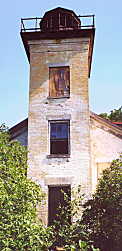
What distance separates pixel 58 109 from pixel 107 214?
19.9 feet

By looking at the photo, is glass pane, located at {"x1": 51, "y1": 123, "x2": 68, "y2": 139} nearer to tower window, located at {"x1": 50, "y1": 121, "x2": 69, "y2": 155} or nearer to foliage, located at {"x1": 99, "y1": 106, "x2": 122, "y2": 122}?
tower window, located at {"x1": 50, "y1": 121, "x2": 69, "y2": 155}

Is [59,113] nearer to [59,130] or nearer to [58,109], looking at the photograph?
[58,109]

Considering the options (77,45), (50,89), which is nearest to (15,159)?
(50,89)

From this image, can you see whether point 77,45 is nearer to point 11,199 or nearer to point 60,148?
point 60,148

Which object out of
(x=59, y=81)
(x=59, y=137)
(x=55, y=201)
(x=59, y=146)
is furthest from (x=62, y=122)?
(x=55, y=201)

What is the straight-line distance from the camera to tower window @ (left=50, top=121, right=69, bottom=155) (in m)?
16.2

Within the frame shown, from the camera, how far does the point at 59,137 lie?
16297 millimetres

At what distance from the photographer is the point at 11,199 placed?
10.5 m

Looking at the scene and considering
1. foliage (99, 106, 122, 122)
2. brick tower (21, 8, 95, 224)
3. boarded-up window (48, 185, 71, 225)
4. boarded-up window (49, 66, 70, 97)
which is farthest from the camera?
foliage (99, 106, 122, 122)

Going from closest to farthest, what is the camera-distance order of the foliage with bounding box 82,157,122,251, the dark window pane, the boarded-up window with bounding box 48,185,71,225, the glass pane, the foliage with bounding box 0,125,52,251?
the foliage with bounding box 0,125,52,251, the foliage with bounding box 82,157,122,251, the boarded-up window with bounding box 48,185,71,225, the dark window pane, the glass pane

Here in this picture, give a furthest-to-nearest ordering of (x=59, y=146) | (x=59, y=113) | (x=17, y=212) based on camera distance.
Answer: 1. (x=59, y=113)
2. (x=59, y=146)
3. (x=17, y=212)

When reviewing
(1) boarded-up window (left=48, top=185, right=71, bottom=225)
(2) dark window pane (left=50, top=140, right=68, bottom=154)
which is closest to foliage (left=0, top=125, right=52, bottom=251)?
(1) boarded-up window (left=48, top=185, right=71, bottom=225)

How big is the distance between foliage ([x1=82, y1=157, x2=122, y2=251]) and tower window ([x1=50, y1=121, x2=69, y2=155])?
333 centimetres

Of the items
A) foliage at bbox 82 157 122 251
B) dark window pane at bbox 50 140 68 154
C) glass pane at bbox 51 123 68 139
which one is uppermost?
glass pane at bbox 51 123 68 139
